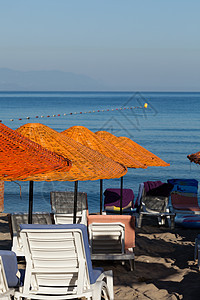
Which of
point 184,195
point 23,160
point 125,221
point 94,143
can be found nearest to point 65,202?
point 94,143

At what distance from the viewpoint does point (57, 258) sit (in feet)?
14.7

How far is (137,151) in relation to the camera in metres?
10.4

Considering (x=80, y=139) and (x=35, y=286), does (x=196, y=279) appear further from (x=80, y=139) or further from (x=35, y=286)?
(x=80, y=139)

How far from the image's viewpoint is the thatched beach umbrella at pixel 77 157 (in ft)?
19.1

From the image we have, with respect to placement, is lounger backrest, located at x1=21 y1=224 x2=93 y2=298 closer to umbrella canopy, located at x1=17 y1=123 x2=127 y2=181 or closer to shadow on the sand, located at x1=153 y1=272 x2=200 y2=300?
umbrella canopy, located at x1=17 y1=123 x2=127 y2=181

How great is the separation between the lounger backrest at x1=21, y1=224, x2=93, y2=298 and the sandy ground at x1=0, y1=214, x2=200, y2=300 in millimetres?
1117

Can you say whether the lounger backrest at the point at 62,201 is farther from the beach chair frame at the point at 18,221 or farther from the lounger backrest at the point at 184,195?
the lounger backrest at the point at 184,195

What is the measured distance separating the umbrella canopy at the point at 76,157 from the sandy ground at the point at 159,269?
1.33m

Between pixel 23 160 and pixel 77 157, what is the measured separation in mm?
1427

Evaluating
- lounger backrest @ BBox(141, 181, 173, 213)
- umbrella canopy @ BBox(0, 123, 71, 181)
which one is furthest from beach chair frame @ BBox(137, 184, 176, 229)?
umbrella canopy @ BBox(0, 123, 71, 181)

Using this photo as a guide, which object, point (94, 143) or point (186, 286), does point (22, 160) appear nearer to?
point (186, 286)

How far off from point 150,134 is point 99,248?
4122 centimetres

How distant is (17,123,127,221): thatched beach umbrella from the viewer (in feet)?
19.1

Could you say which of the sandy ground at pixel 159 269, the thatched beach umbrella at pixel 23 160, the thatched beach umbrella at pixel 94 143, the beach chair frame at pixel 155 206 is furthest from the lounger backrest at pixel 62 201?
the thatched beach umbrella at pixel 23 160
